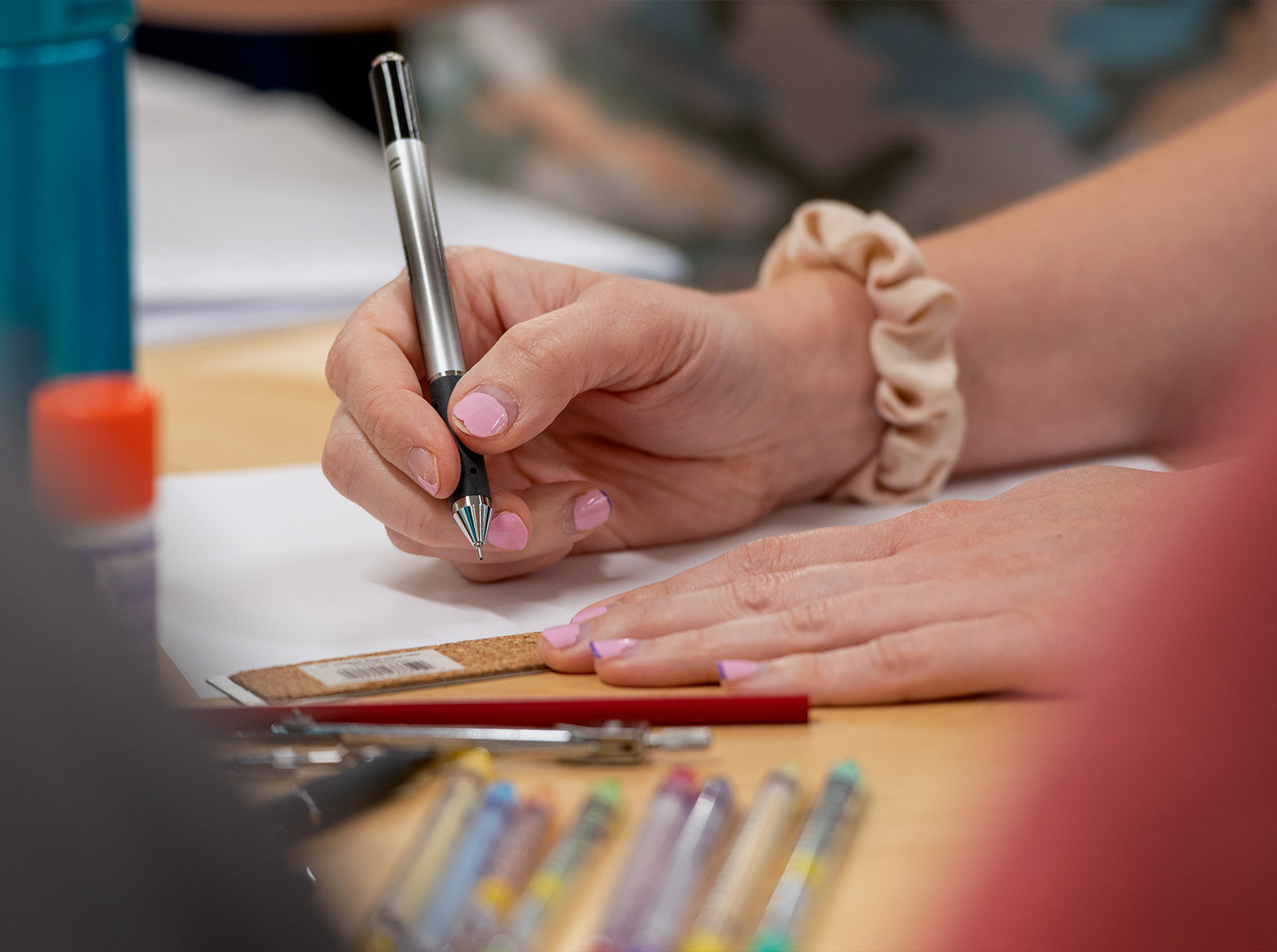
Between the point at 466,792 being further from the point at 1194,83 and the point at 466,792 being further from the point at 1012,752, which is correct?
the point at 1194,83

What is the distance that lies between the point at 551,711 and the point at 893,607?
4.9 inches

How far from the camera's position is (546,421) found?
0.48 metres

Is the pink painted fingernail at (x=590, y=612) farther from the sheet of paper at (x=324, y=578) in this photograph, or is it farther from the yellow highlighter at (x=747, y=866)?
the yellow highlighter at (x=747, y=866)

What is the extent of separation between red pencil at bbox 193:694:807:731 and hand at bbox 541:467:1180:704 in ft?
0.05

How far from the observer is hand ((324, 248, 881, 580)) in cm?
A: 47

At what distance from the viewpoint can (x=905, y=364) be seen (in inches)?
23.7

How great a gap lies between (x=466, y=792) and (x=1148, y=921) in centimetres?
18

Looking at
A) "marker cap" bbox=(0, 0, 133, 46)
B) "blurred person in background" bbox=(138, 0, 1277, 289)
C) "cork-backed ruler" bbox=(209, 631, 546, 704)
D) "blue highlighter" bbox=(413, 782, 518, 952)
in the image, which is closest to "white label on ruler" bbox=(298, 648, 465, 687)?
"cork-backed ruler" bbox=(209, 631, 546, 704)

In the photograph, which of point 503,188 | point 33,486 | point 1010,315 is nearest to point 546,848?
point 33,486

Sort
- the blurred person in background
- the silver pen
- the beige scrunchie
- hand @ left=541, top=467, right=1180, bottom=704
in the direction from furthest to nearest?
the blurred person in background < the beige scrunchie < the silver pen < hand @ left=541, top=467, right=1180, bottom=704

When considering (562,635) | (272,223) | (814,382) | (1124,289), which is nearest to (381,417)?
(562,635)

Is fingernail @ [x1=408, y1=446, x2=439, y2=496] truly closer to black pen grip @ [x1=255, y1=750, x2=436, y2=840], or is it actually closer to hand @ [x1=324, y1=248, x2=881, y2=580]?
hand @ [x1=324, y1=248, x2=881, y2=580]

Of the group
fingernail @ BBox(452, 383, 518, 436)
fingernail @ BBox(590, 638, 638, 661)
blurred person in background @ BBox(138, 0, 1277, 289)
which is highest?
blurred person in background @ BBox(138, 0, 1277, 289)

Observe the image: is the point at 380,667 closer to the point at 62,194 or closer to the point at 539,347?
the point at 539,347
